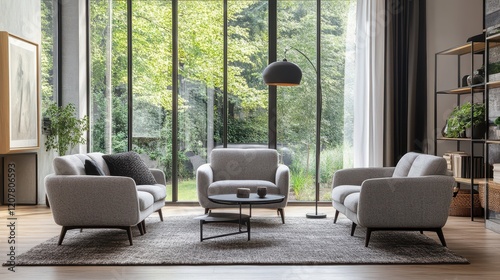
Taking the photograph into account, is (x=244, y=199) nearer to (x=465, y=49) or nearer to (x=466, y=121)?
(x=466, y=121)

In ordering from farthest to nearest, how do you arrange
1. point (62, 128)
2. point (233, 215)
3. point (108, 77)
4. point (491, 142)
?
point (108, 77), point (62, 128), point (491, 142), point (233, 215)

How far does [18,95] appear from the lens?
6578 millimetres

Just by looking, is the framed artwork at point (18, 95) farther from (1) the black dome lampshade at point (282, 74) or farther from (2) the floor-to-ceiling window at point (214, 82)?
(1) the black dome lampshade at point (282, 74)

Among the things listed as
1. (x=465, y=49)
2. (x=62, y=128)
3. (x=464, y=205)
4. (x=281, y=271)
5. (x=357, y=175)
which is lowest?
(x=281, y=271)

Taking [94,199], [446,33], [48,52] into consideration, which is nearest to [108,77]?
[48,52]

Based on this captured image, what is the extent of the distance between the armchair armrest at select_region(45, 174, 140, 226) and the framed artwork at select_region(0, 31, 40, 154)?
1828mm

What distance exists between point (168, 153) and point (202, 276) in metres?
4.06

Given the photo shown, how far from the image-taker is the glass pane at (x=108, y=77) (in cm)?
773

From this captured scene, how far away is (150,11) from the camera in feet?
25.2

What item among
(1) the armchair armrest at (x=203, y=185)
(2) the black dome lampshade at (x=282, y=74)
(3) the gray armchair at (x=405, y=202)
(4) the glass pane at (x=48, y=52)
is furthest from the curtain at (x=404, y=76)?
(4) the glass pane at (x=48, y=52)

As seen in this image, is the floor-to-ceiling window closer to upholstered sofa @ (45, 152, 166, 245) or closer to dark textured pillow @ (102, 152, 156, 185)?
dark textured pillow @ (102, 152, 156, 185)

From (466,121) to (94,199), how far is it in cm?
420

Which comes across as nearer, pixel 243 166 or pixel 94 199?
pixel 94 199

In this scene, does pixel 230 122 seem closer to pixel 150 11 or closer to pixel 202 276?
pixel 150 11
